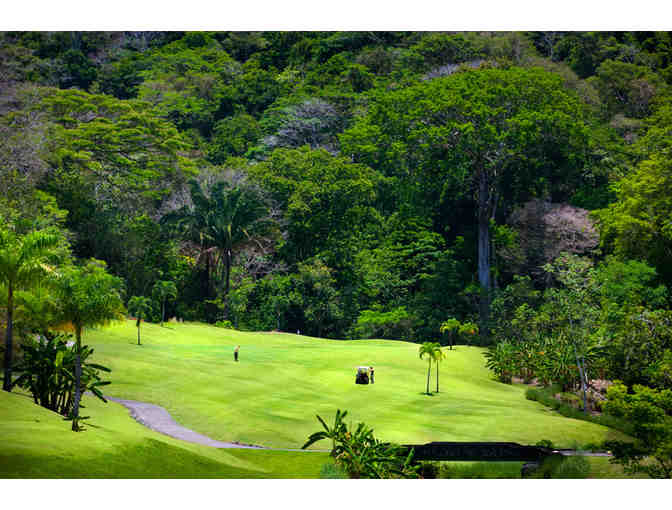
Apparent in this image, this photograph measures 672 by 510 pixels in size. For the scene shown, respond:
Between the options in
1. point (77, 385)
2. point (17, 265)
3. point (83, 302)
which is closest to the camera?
point (77, 385)

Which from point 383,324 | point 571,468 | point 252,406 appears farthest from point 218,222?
point 571,468

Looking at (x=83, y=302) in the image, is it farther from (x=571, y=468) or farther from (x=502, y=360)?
(x=571, y=468)

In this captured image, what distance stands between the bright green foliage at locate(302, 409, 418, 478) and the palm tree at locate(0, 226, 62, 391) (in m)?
4.08

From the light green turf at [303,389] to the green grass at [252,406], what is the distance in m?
0.02

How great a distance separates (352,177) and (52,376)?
6009 millimetres

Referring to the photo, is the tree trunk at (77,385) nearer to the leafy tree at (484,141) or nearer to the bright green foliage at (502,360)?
the bright green foliage at (502,360)

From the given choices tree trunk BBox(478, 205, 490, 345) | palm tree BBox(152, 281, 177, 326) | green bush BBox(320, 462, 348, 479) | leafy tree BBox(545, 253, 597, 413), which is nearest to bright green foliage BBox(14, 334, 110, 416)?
palm tree BBox(152, 281, 177, 326)

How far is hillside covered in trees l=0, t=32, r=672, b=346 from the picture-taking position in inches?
455

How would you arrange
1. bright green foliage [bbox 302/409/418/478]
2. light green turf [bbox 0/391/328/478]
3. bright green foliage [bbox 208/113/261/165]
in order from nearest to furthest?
light green turf [bbox 0/391/328/478], bright green foliage [bbox 302/409/418/478], bright green foliage [bbox 208/113/261/165]

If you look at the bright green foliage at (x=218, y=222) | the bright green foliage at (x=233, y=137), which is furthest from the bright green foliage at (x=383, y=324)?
the bright green foliage at (x=233, y=137)

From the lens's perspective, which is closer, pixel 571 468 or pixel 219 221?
pixel 571 468

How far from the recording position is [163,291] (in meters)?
11.4

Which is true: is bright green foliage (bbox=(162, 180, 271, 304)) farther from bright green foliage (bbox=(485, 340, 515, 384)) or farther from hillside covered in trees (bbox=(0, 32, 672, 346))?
bright green foliage (bbox=(485, 340, 515, 384))
